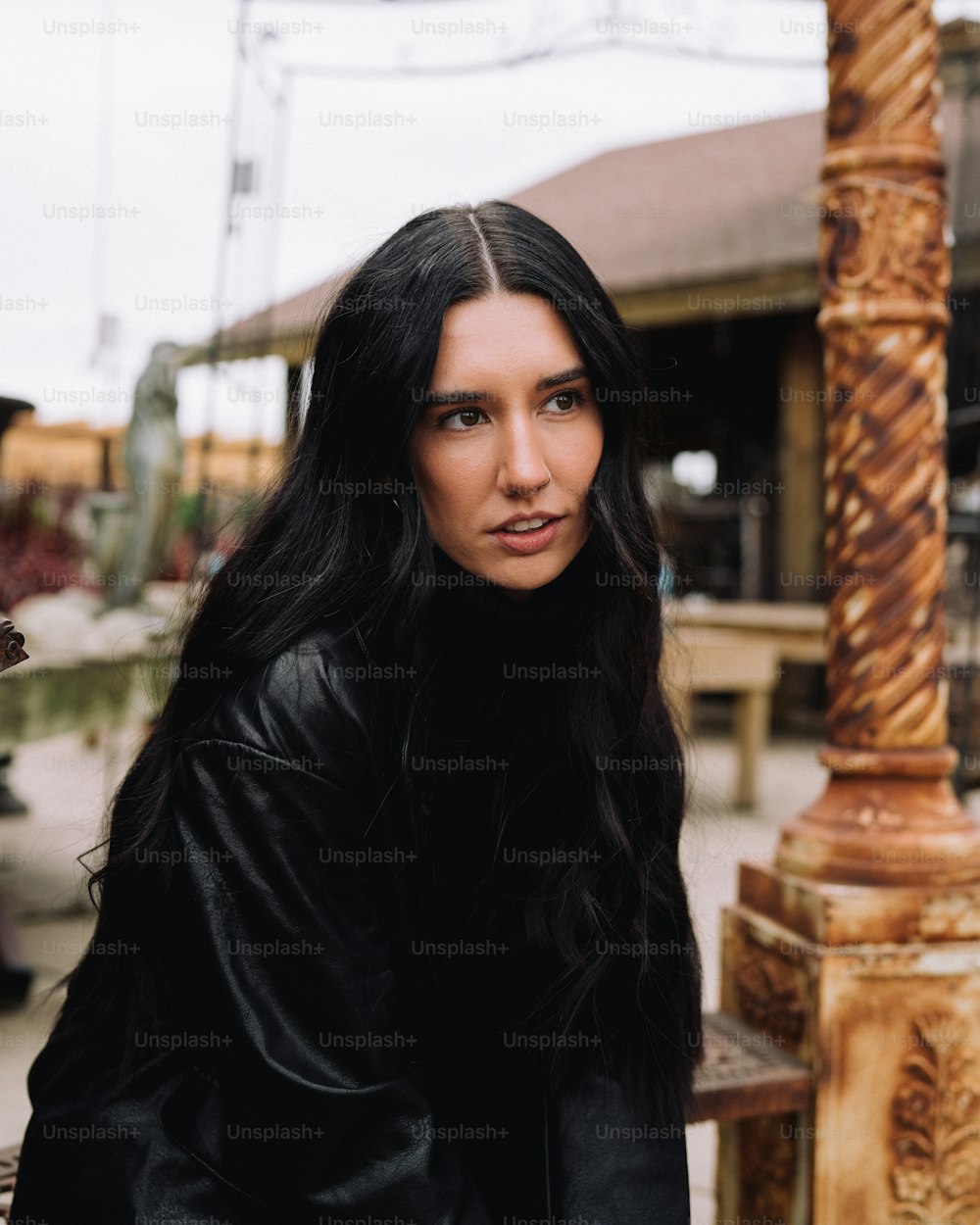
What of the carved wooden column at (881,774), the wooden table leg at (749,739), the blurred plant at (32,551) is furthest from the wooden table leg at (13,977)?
the wooden table leg at (749,739)

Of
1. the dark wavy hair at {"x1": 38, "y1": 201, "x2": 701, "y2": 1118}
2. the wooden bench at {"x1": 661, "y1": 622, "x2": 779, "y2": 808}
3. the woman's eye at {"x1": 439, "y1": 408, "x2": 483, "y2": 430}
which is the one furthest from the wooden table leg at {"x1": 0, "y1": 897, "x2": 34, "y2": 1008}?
the wooden bench at {"x1": 661, "y1": 622, "x2": 779, "y2": 808}

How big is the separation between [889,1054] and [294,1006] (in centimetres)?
103

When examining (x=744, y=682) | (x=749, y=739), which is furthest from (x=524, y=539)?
(x=749, y=739)

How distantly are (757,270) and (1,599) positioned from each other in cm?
613

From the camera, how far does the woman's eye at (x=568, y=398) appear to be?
4.91 ft

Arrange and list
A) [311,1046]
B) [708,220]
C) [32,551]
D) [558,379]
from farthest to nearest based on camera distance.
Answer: [708,220] < [32,551] < [558,379] < [311,1046]

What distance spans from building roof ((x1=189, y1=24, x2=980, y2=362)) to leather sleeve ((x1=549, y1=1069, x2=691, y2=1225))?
18.2ft

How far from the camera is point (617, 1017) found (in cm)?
158

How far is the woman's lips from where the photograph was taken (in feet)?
4.79

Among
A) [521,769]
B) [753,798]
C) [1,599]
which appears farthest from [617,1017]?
[753,798]

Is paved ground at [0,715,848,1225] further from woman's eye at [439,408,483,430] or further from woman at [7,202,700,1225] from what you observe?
woman's eye at [439,408,483,430]

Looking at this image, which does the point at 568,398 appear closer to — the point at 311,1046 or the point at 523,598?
the point at 523,598

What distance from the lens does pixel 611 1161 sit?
4.86ft

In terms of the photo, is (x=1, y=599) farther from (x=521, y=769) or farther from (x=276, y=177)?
(x=521, y=769)
